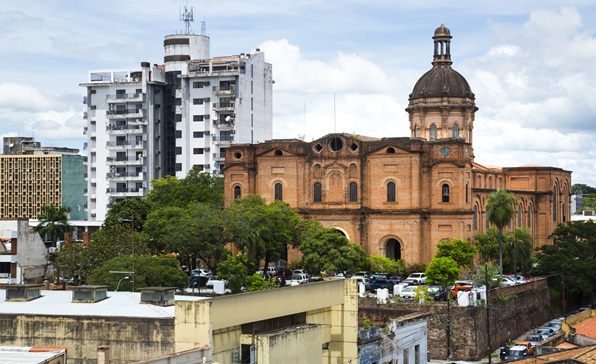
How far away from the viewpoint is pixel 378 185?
93562 millimetres

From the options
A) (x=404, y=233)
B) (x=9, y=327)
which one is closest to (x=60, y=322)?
(x=9, y=327)

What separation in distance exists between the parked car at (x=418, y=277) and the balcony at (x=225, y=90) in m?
40.5

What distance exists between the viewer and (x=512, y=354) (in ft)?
205

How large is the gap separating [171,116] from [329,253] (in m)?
47.6

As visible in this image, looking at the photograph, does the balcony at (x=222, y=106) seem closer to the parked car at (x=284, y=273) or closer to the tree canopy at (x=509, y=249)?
the parked car at (x=284, y=273)

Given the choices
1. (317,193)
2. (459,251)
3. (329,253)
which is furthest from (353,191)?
(459,251)

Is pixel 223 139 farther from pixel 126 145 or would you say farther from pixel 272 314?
pixel 272 314

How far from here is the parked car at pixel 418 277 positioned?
81688mm

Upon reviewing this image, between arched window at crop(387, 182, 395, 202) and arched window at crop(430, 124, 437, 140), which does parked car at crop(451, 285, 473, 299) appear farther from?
arched window at crop(430, 124, 437, 140)

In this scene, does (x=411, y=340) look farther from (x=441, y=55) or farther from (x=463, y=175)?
(x=441, y=55)

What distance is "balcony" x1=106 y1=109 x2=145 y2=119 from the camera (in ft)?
406

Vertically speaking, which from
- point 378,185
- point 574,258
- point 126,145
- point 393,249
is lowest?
point 574,258

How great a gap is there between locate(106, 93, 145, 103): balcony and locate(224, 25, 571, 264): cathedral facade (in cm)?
2774

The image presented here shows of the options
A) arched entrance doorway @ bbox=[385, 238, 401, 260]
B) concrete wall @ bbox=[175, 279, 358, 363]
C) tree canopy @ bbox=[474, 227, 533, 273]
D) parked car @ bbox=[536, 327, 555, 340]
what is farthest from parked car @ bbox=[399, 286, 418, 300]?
concrete wall @ bbox=[175, 279, 358, 363]
